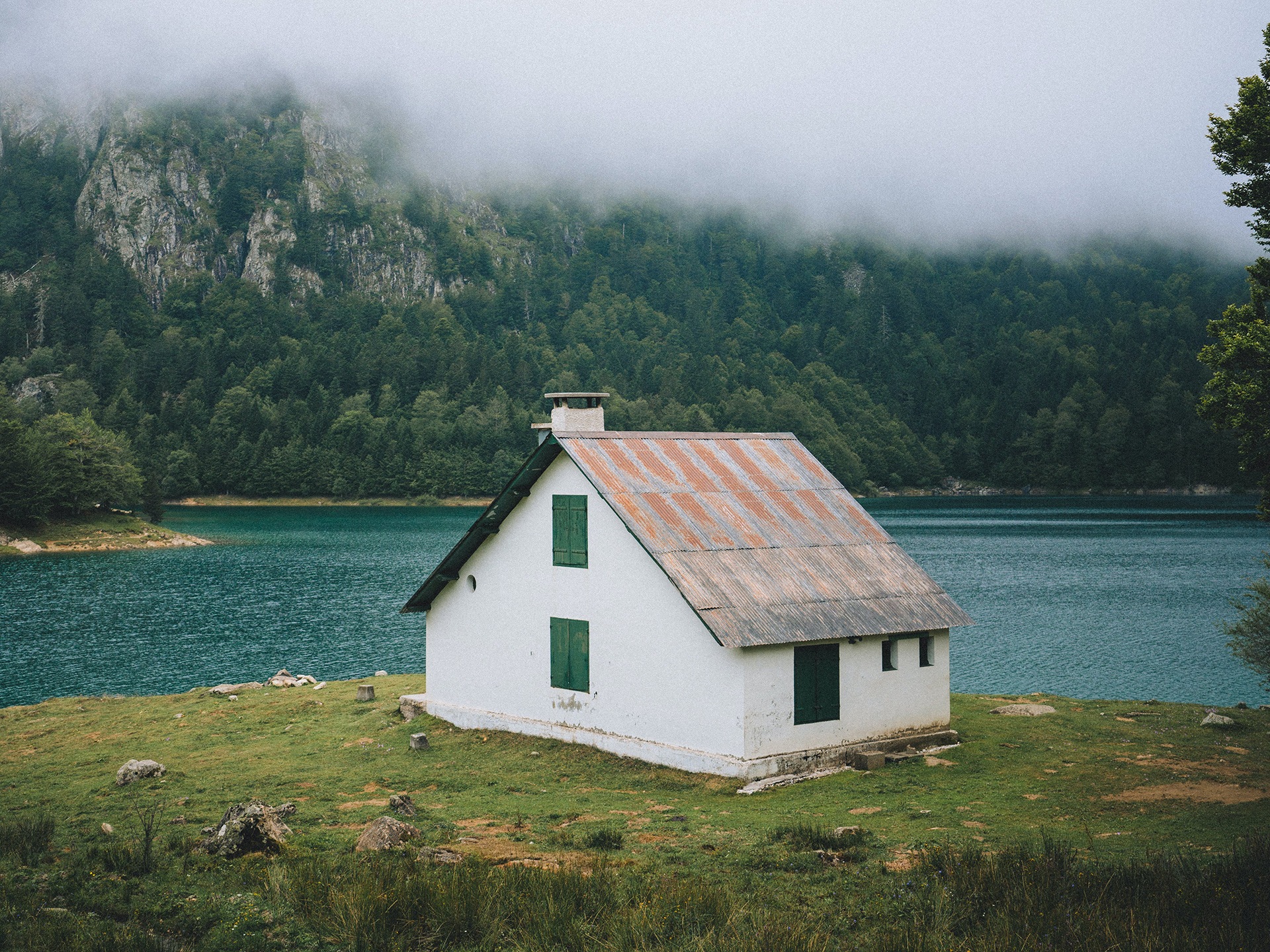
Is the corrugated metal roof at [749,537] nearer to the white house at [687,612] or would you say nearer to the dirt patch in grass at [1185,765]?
the white house at [687,612]

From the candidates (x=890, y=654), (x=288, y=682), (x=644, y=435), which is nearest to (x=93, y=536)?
(x=288, y=682)

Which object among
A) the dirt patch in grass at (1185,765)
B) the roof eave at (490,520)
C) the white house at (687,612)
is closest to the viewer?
the dirt patch in grass at (1185,765)

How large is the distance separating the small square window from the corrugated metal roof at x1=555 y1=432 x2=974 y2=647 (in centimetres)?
52

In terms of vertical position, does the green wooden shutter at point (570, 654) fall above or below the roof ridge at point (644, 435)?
below

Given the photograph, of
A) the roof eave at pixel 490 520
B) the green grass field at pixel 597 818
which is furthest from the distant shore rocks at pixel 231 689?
the roof eave at pixel 490 520

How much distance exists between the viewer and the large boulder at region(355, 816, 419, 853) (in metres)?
16.4

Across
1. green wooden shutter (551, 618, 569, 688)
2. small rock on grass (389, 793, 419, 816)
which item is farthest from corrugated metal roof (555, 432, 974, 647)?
small rock on grass (389, 793, 419, 816)

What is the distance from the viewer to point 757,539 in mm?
25203

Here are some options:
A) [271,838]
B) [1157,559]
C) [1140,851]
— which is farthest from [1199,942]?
[1157,559]

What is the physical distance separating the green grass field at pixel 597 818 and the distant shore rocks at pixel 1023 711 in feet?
1.84

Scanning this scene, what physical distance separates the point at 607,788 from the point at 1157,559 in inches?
3379

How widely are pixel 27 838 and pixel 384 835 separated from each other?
5524 mm

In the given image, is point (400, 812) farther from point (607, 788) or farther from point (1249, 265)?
point (1249, 265)

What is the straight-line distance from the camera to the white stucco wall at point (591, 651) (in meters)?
22.5
